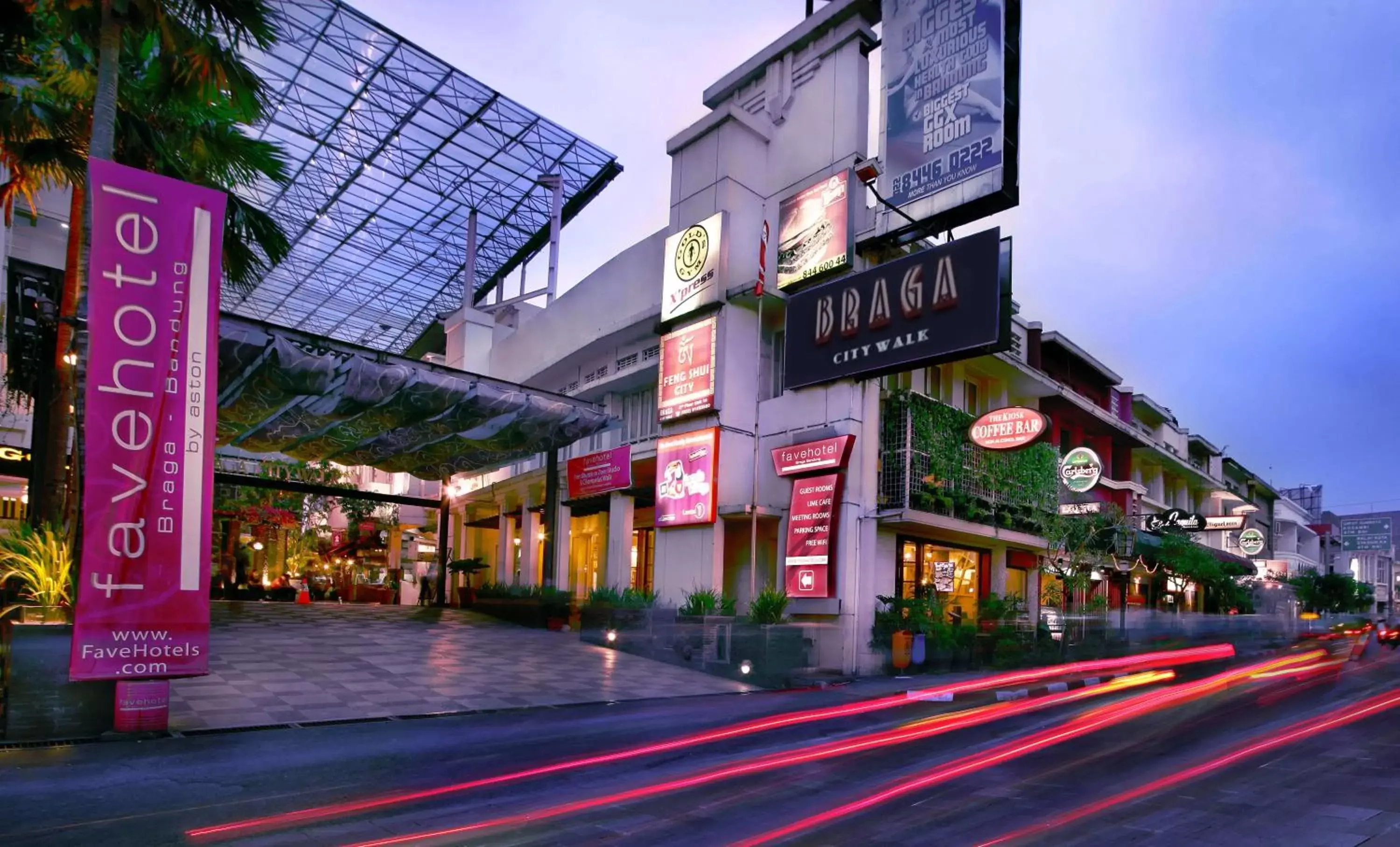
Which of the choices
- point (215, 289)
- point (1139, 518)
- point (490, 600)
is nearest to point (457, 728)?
point (215, 289)

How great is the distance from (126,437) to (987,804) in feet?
30.4

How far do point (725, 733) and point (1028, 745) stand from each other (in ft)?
12.1

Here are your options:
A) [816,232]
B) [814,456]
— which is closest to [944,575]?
[814,456]

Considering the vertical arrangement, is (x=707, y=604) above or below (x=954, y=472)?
below

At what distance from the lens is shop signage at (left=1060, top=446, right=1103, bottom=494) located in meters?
26.5

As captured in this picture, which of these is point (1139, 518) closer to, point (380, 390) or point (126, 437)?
point (380, 390)

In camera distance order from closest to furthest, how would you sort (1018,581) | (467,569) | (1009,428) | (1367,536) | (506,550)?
(1009,428), (1018,581), (467,569), (506,550), (1367,536)

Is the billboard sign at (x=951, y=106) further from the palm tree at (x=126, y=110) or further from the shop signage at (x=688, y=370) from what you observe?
the palm tree at (x=126, y=110)

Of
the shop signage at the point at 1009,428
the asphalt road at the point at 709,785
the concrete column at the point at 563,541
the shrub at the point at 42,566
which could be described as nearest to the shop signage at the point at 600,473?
the concrete column at the point at 563,541

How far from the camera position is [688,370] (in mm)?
24344

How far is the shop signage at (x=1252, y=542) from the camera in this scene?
46594 millimetres

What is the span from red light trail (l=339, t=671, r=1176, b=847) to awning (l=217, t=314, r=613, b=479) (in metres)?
11.8

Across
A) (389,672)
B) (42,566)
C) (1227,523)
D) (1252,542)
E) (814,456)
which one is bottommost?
(389,672)

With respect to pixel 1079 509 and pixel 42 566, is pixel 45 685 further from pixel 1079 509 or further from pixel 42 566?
pixel 1079 509
